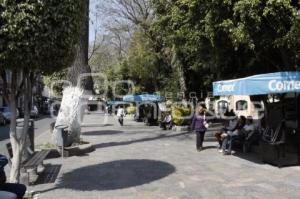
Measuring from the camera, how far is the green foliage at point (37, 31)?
761 cm

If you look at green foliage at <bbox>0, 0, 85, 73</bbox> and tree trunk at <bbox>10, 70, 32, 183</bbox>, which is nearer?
green foliage at <bbox>0, 0, 85, 73</bbox>

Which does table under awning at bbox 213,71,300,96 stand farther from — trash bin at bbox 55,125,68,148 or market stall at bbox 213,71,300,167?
trash bin at bbox 55,125,68,148

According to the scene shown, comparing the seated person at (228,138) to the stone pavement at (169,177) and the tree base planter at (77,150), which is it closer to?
the stone pavement at (169,177)

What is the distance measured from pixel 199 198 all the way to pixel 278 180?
2.41 metres

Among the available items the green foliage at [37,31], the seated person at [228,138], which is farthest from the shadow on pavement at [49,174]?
the seated person at [228,138]

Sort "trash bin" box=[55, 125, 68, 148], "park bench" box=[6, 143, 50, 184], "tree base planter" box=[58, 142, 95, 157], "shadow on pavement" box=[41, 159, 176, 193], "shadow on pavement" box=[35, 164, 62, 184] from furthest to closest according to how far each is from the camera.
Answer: "tree base planter" box=[58, 142, 95, 157] → "trash bin" box=[55, 125, 68, 148] → "shadow on pavement" box=[35, 164, 62, 184] → "shadow on pavement" box=[41, 159, 176, 193] → "park bench" box=[6, 143, 50, 184]

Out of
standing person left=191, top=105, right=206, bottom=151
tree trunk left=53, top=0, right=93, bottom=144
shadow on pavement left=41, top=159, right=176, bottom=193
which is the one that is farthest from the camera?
tree trunk left=53, top=0, right=93, bottom=144

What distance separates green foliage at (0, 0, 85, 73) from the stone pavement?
266 cm

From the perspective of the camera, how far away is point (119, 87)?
230ft

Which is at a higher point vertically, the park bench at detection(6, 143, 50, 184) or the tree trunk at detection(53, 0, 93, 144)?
the tree trunk at detection(53, 0, 93, 144)

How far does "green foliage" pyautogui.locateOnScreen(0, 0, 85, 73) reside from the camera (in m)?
7.61

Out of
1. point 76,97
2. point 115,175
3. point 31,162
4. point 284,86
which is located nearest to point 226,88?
point 284,86

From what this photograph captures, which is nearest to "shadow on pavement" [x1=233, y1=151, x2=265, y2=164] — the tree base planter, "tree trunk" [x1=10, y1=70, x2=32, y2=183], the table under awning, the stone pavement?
the stone pavement

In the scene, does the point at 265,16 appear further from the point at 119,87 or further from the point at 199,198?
the point at 119,87
